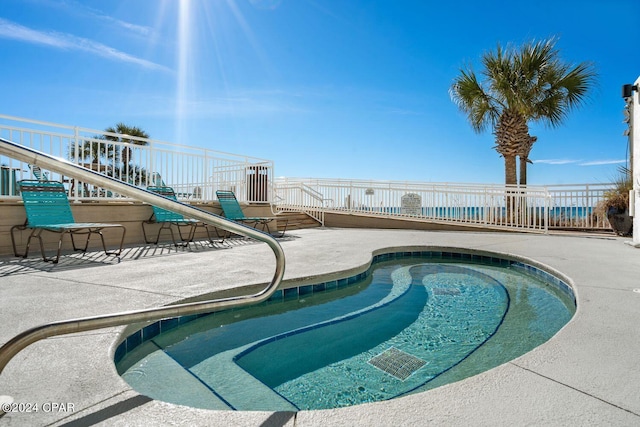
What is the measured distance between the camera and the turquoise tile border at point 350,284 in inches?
83.0

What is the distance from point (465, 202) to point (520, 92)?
14.4ft

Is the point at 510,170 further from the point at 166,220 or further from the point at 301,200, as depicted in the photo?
the point at 166,220

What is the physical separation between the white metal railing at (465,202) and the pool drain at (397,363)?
842 cm

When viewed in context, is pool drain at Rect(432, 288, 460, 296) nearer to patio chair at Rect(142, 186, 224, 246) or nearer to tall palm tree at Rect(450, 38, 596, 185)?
patio chair at Rect(142, 186, 224, 246)

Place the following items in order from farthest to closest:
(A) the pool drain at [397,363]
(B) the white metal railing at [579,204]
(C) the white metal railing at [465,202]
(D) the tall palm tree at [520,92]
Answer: (D) the tall palm tree at [520,92], (C) the white metal railing at [465,202], (B) the white metal railing at [579,204], (A) the pool drain at [397,363]

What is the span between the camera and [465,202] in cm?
987

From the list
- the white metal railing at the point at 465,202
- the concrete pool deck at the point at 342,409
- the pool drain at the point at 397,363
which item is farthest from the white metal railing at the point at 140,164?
the pool drain at the point at 397,363

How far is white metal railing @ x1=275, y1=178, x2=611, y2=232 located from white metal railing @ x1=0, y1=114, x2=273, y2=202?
2.65m

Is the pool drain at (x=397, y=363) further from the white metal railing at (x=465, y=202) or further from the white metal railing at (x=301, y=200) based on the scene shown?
the white metal railing at (x=301, y=200)

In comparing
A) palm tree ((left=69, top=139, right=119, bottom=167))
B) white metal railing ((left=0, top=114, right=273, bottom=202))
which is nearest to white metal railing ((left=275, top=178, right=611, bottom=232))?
white metal railing ((left=0, top=114, right=273, bottom=202))

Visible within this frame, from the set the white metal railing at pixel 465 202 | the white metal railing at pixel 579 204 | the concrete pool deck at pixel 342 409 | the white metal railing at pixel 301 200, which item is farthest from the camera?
the white metal railing at pixel 301 200

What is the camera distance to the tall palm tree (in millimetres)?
10641

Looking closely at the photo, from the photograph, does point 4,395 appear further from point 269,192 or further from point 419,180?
point 419,180

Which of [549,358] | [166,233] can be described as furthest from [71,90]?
[549,358]
